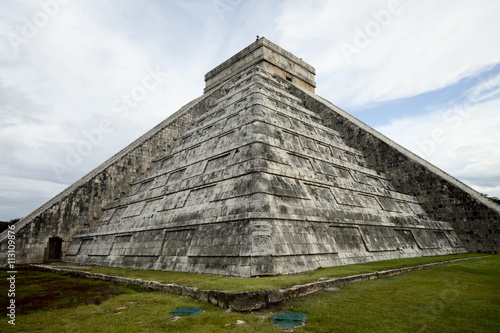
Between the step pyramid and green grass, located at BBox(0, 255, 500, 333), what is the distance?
2508 millimetres

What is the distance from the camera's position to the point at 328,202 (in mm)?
12453

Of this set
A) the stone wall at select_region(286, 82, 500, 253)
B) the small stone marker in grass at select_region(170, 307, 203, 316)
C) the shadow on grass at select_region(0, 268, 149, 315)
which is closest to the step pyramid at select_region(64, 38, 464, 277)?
the stone wall at select_region(286, 82, 500, 253)

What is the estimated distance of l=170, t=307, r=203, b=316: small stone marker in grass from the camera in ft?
17.9

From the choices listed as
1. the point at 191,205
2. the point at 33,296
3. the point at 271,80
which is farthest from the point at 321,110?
the point at 33,296

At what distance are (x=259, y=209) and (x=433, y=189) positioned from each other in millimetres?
13893

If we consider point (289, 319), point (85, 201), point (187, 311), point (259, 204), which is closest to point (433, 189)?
point (259, 204)

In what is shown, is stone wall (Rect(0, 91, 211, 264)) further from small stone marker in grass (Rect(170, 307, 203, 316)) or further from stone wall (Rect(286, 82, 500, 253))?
small stone marker in grass (Rect(170, 307, 203, 316))

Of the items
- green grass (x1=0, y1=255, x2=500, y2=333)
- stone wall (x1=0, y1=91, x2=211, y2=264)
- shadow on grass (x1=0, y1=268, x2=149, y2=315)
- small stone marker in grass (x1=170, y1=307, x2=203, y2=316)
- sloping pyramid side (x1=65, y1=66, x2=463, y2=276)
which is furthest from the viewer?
stone wall (x1=0, y1=91, x2=211, y2=264)

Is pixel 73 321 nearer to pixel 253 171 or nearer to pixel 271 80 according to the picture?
pixel 253 171

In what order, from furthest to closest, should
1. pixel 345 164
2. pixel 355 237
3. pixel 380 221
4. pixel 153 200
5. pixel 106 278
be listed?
1. pixel 345 164
2. pixel 153 200
3. pixel 380 221
4. pixel 355 237
5. pixel 106 278

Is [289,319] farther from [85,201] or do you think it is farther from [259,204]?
[85,201]

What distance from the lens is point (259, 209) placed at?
31.1 feet

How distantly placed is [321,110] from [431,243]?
39.6 ft

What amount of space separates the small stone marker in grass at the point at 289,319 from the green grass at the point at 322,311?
123mm
